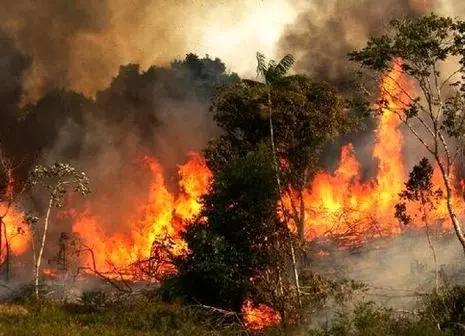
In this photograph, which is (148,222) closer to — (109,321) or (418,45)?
(109,321)

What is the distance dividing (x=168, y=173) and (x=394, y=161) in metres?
28.4

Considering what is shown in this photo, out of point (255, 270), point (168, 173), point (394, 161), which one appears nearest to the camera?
point (255, 270)

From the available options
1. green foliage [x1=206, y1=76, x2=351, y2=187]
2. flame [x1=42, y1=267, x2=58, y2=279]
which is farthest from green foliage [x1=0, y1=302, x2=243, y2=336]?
flame [x1=42, y1=267, x2=58, y2=279]

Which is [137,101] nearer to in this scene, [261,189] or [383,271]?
[383,271]

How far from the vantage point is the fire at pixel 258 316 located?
80.4 ft

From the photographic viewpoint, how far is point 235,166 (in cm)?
2598

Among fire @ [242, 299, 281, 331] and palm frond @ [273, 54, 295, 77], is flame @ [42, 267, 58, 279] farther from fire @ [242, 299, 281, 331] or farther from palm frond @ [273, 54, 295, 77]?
palm frond @ [273, 54, 295, 77]

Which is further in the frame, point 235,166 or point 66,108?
point 66,108

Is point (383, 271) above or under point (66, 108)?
under

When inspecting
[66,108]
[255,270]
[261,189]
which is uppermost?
[66,108]

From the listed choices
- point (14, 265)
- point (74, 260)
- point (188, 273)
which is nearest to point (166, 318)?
point (188, 273)

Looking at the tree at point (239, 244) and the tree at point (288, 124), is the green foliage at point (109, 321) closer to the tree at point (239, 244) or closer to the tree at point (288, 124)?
the tree at point (239, 244)

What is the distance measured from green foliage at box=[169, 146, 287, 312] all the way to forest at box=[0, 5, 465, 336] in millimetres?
76

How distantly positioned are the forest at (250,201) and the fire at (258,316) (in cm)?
12
